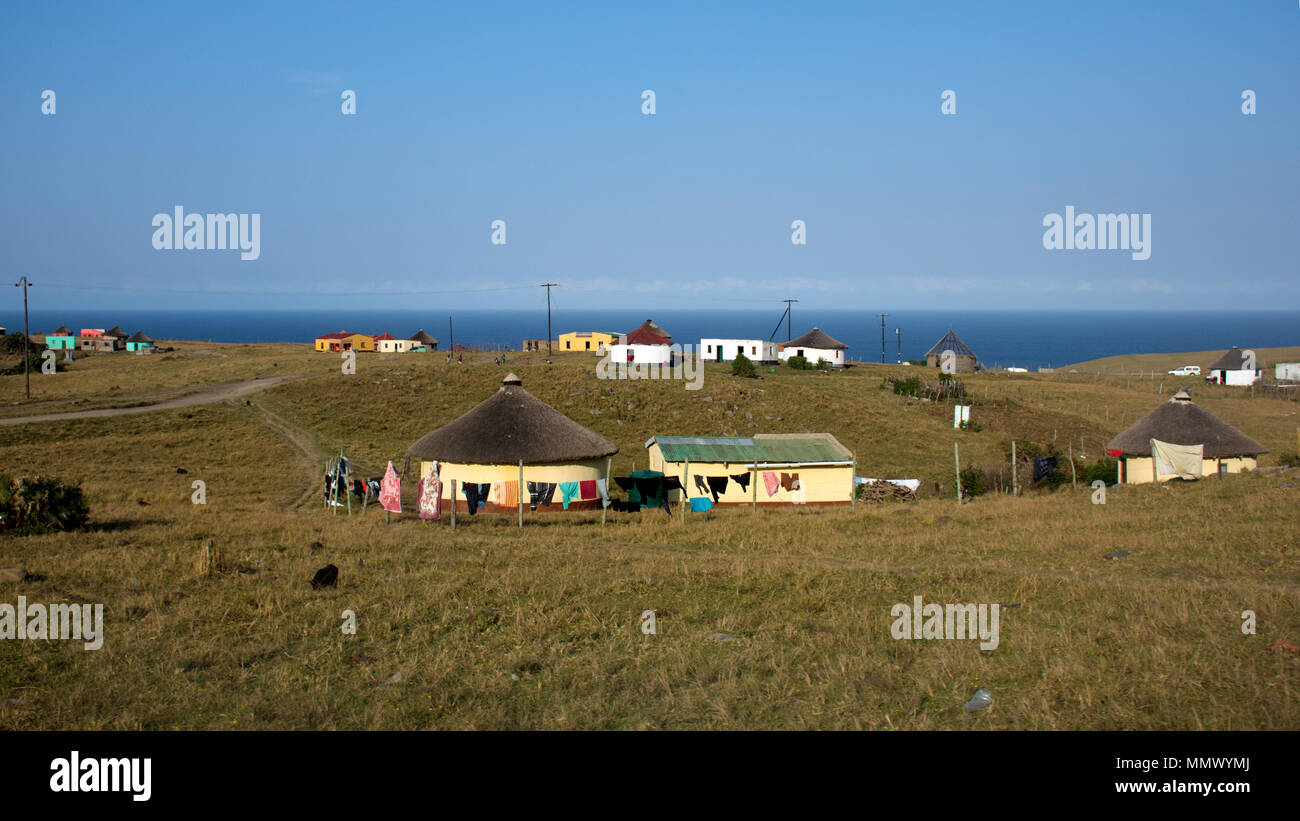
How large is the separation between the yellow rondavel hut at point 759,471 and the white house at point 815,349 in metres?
55.3

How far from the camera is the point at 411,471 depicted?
34.2 m

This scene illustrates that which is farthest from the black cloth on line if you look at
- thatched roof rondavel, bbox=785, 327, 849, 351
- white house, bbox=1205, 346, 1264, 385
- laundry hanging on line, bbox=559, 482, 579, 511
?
white house, bbox=1205, 346, 1264, 385

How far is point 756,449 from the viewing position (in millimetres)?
30469

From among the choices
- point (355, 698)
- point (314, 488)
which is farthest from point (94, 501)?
point (355, 698)

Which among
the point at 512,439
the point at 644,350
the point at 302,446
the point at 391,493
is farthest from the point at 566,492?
the point at 644,350

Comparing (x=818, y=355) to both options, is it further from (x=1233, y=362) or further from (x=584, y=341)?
(x=1233, y=362)

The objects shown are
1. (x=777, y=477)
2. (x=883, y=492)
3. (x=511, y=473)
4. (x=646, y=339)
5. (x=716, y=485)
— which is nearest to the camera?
(x=511, y=473)

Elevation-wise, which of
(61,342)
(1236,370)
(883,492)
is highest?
(61,342)

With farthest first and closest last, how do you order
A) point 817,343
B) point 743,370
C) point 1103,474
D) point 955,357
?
point 817,343 → point 955,357 → point 743,370 → point 1103,474

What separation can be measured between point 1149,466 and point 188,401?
146ft

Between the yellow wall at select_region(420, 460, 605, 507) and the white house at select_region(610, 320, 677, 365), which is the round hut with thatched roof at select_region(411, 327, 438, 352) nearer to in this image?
the white house at select_region(610, 320, 677, 365)
